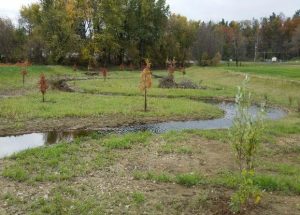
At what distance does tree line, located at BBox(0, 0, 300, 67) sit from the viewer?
7125cm

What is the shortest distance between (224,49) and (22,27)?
5395 cm

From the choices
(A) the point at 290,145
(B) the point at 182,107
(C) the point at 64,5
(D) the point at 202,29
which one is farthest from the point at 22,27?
(A) the point at 290,145

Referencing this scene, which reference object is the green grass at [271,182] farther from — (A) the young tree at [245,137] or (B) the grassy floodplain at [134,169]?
(A) the young tree at [245,137]

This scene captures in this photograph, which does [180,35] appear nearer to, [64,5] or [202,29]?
[202,29]

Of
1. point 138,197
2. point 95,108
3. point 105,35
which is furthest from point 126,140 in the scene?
point 105,35

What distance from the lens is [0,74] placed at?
4750 centimetres

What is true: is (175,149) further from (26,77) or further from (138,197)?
(26,77)

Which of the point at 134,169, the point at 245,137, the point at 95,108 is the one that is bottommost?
the point at 134,169

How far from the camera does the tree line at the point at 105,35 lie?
71.2 meters

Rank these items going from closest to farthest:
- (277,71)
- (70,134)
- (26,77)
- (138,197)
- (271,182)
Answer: (138,197), (271,182), (70,134), (26,77), (277,71)

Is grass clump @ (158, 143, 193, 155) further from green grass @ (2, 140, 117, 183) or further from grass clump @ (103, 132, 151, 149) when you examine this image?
green grass @ (2, 140, 117, 183)

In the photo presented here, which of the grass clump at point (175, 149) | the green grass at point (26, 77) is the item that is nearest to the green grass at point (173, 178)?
the grass clump at point (175, 149)

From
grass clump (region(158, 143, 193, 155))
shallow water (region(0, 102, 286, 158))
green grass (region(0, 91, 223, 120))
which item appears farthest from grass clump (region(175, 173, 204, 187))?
green grass (region(0, 91, 223, 120))

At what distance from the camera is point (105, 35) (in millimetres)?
71938
